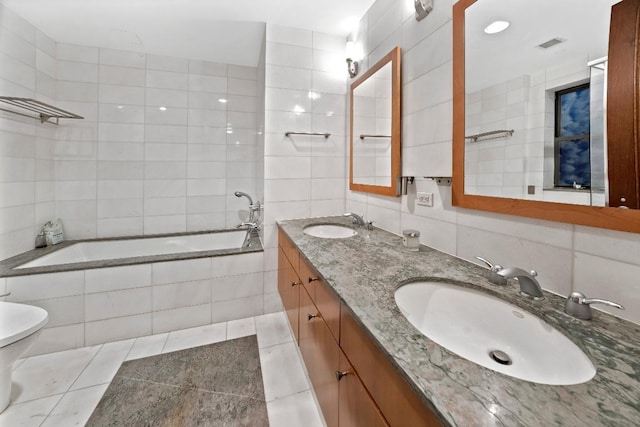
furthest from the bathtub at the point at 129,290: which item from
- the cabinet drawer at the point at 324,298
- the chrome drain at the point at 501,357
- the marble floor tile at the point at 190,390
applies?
the chrome drain at the point at 501,357

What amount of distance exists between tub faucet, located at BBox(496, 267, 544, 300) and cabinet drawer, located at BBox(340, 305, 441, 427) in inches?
17.5

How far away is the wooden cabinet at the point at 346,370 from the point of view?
54 centimetres

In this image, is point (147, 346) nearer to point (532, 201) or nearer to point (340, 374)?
point (340, 374)

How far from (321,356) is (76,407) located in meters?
1.36

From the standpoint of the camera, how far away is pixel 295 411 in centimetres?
129

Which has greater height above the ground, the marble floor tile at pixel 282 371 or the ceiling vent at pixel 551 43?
the ceiling vent at pixel 551 43

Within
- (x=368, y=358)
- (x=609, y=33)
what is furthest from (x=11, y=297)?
(x=609, y=33)

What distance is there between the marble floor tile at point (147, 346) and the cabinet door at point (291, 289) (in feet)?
3.04

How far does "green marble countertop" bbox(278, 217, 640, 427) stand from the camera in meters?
0.39

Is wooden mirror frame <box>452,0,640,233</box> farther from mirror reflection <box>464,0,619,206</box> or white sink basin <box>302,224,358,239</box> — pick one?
white sink basin <box>302,224,358,239</box>

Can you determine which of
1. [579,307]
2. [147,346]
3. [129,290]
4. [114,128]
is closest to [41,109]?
[114,128]

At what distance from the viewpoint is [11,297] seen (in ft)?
5.37

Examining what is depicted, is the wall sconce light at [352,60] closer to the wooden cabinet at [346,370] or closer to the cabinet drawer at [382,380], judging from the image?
the wooden cabinet at [346,370]

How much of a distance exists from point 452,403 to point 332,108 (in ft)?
7.30
